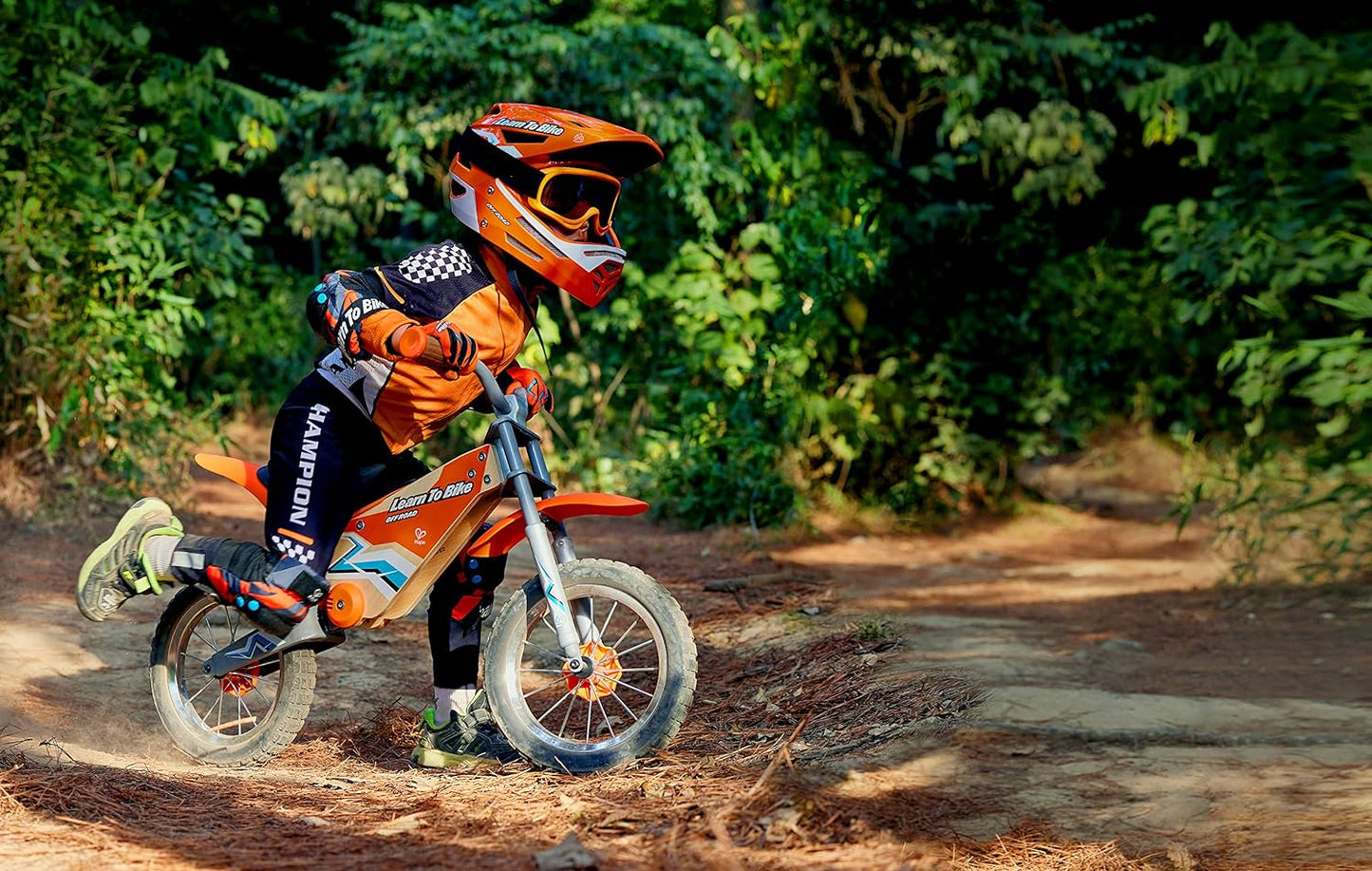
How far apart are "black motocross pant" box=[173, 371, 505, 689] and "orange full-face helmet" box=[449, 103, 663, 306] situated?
707 mm

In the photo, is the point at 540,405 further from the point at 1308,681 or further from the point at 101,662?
the point at 1308,681

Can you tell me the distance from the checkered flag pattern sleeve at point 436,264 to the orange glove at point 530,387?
0.35 metres

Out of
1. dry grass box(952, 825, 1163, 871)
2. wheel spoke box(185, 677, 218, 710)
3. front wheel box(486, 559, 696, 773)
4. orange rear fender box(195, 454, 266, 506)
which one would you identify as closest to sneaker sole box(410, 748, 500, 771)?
front wheel box(486, 559, 696, 773)

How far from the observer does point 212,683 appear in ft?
15.9

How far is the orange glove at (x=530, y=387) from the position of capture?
13.9 ft

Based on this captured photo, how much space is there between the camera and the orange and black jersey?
162 inches

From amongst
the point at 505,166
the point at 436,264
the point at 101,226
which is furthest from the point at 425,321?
the point at 101,226

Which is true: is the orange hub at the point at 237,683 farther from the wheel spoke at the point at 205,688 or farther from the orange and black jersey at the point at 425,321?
the orange and black jersey at the point at 425,321

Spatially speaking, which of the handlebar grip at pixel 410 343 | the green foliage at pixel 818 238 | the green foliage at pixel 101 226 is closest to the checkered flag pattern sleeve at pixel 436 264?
the handlebar grip at pixel 410 343

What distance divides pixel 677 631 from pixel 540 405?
2.94 feet

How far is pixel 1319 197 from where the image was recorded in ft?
20.7

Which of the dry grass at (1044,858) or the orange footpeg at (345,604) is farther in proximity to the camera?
the orange footpeg at (345,604)

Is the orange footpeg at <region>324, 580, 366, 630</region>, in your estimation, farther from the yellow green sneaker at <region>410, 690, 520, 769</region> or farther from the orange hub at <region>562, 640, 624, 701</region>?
the orange hub at <region>562, 640, 624, 701</region>

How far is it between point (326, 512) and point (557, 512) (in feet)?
2.40
